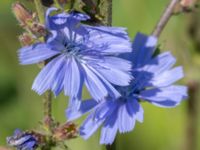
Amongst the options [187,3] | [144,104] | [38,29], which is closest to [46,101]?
[38,29]

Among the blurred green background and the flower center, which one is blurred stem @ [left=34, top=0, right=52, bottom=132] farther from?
the blurred green background

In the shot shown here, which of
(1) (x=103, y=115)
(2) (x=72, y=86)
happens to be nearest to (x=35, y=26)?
(2) (x=72, y=86)

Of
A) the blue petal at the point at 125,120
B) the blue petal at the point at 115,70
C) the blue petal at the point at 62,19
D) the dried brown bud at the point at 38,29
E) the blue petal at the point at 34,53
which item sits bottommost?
the blue petal at the point at 125,120

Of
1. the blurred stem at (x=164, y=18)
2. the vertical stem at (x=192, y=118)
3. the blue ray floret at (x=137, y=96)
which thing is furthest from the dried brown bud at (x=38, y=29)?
the vertical stem at (x=192, y=118)

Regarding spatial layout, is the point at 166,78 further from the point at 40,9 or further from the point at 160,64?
the point at 40,9

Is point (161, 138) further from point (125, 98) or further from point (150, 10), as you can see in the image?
point (125, 98)

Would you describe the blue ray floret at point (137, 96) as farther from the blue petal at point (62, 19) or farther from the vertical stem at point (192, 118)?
the vertical stem at point (192, 118)
